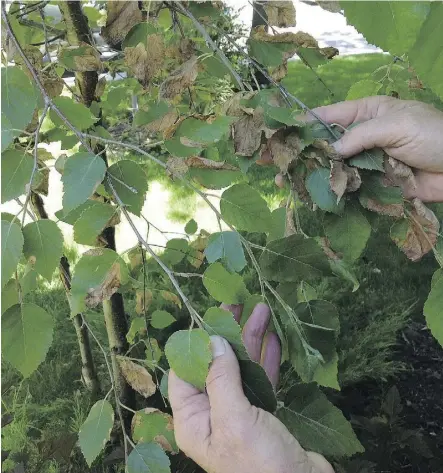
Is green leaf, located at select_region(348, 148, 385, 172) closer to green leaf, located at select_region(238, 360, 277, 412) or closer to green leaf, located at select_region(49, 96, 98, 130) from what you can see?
green leaf, located at select_region(238, 360, 277, 412)

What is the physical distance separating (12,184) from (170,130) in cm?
27

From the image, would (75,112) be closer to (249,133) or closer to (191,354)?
(249,133)

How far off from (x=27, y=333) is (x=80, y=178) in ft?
0.99

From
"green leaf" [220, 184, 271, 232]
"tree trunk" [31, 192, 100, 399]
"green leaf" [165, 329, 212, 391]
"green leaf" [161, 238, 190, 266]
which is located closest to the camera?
"green leaf" [165, 329, 212, 391]

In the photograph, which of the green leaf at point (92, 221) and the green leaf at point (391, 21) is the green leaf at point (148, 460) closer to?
the green leaf at point (92, 221)

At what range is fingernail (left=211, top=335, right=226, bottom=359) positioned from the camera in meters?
0.79

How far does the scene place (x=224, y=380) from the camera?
2.71ft

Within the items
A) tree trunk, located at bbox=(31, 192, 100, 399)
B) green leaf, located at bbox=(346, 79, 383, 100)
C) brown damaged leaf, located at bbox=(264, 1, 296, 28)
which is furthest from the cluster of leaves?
tree trunk, located at bbox=(31, 192, 100, 399)

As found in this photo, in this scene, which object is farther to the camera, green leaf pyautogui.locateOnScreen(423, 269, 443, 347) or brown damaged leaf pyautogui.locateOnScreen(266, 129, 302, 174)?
green leaf pyautogui.locateOnScreen(423, 269, 443, 347)

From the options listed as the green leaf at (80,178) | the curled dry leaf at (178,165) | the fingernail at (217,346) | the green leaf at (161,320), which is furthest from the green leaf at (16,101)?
the green leaf at (161,320)

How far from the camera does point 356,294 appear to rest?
126 inches

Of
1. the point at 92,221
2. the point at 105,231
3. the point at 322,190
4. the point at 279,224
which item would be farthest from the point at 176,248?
the point at 322,190

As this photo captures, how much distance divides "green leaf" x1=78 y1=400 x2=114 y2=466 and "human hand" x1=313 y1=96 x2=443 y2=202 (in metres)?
0.68

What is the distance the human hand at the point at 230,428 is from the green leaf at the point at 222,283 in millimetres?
96
